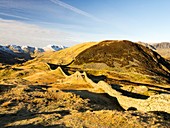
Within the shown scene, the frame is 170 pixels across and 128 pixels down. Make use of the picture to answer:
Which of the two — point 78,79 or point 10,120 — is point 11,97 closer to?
point 10,120

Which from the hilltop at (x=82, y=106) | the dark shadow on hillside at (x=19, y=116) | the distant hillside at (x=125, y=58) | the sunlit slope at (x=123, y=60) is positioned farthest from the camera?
the distant hillside at (x=125, y=58)

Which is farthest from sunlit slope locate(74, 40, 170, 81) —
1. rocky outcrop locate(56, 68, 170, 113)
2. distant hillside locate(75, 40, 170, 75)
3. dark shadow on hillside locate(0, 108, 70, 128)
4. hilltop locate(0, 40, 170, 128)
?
dark shadow on hillside locate(0, 108, 70, 128)

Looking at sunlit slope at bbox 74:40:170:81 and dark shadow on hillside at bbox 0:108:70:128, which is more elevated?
sunlit slope at bbox 74:40:170:81

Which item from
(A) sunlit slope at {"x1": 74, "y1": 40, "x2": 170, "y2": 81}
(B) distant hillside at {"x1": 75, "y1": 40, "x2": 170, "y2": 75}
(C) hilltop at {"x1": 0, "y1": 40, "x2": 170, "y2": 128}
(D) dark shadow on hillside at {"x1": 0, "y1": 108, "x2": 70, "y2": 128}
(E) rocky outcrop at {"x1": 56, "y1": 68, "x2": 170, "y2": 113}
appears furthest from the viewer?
(B) distant hillside at {"x1": 75, "y1": 40, "x2": 170, "y2": 75}

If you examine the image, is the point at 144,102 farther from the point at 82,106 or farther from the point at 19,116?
the point at 19,116

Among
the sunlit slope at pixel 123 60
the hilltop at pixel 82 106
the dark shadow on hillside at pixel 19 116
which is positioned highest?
the sunlit slope at pixel 123 60

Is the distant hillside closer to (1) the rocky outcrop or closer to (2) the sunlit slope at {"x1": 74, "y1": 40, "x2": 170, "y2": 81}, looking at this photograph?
(2) the sunlit slope at {"x1": 74, "y1": 40, "x2": 170, "y2": 81}

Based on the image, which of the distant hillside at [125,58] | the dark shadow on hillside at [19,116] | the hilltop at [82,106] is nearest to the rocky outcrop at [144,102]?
the hilltop at [82,106]

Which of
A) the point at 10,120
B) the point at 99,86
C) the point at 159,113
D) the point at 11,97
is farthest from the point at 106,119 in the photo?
the point at 99,86

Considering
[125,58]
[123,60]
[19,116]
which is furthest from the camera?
[125,58]

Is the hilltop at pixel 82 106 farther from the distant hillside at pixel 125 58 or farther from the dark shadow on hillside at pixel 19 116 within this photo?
the distant hillside at pixel 125 58

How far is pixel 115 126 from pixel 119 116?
85.8 inches

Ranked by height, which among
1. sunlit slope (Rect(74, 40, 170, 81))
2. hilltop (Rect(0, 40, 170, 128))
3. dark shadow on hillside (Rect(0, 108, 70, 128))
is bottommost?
dark shadow on hillside (Rect(0, 108, 70, 128))

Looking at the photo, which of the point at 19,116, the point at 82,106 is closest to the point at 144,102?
the point at 82,106
